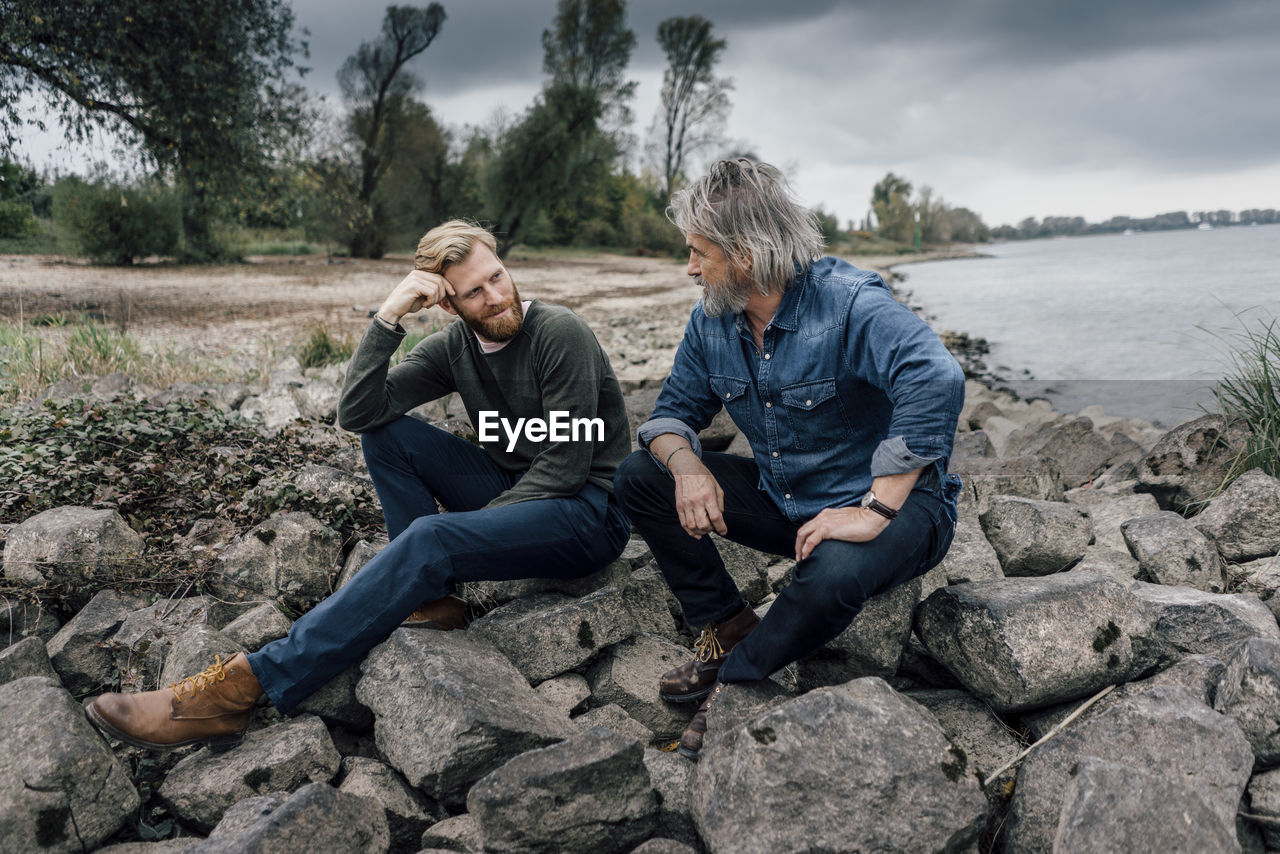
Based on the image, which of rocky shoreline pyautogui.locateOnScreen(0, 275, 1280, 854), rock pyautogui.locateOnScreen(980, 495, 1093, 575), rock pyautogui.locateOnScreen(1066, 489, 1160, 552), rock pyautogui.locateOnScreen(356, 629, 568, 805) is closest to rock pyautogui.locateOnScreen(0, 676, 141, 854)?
rocky shoreline pyautogui.locateOnScreen(0, 275, 1280, 854)

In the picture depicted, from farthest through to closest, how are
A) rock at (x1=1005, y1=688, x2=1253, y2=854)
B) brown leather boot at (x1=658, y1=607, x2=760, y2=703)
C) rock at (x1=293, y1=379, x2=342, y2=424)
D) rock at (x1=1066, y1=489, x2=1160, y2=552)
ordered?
1. rock at (x1=293, y1=379, x2=342, y2=424)
2. rock at (x1=1066, y1=489, x2=1160, y2=552)
3. brown leather boot at (x1=658, y1=607, x2=760, y2=703)
4. rock at (x1=1005, y1=688, x2=1253, y2=854)

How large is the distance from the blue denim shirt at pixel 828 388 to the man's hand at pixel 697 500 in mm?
129

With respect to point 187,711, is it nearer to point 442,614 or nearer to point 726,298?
point 442,614

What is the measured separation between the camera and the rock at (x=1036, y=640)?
2582 millimetres

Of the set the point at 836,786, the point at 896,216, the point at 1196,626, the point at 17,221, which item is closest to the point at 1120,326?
the point at 1196,626

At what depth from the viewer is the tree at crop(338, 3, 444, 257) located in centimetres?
2794

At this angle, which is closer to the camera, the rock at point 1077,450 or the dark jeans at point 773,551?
the dark jeans at point 773,551

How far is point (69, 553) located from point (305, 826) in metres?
2.14

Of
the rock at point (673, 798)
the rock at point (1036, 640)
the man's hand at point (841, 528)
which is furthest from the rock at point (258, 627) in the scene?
the rock at point (1036, 640)

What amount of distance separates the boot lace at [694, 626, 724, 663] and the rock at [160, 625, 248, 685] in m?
1.52

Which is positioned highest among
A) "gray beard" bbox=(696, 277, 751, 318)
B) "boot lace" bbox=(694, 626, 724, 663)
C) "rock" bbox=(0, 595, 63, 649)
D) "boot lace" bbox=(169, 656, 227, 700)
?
"gray beard" bbox=(696, 277, 751, 318)

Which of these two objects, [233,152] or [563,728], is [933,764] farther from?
[233,152]

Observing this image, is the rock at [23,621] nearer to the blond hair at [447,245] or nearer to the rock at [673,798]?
the blond hair at [447,245]

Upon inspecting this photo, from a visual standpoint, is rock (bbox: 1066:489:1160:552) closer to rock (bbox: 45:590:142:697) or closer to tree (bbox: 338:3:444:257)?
rock (bbox: 45:590:142:697)
